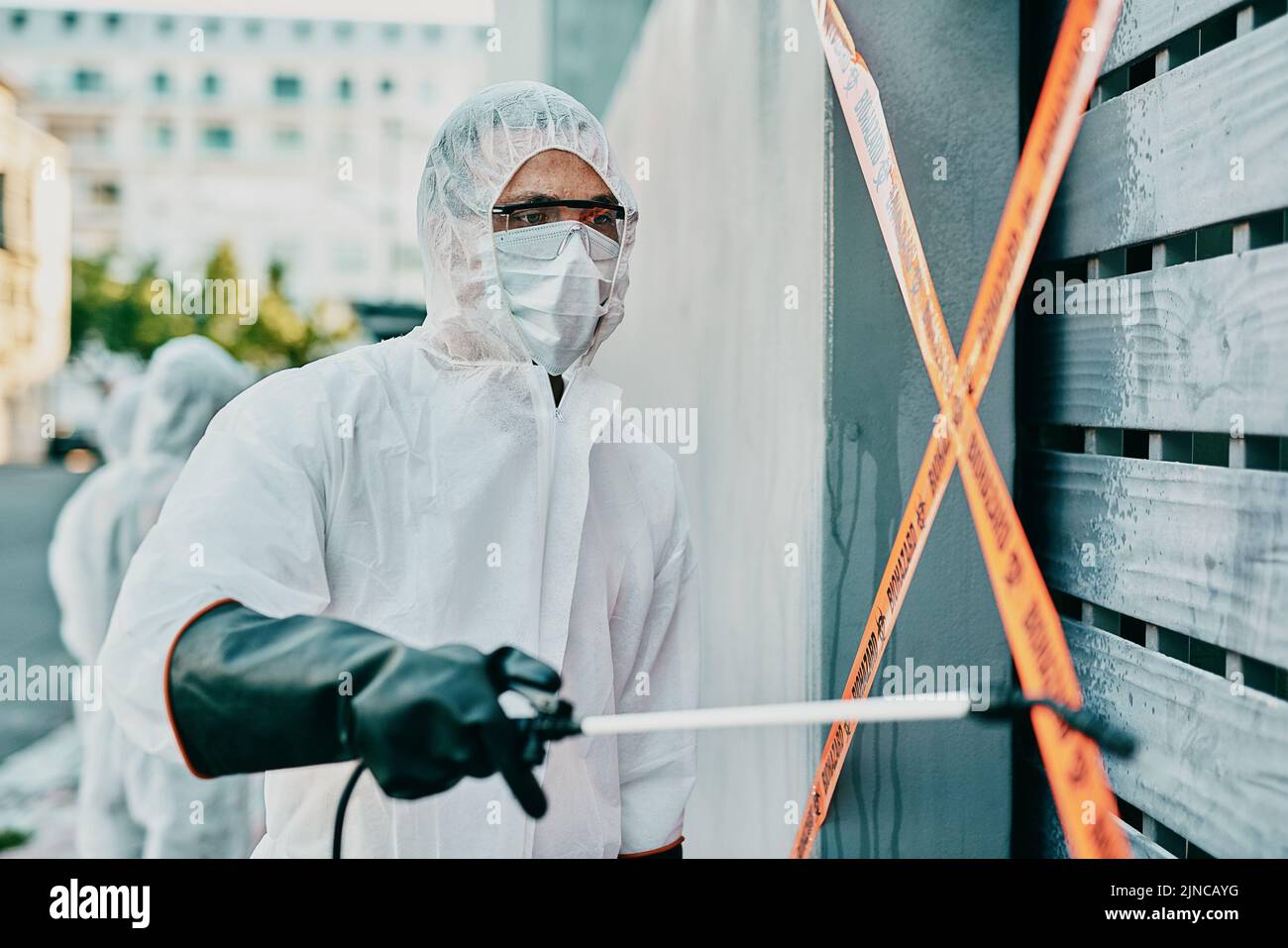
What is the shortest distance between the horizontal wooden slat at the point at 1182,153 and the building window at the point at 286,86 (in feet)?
28.1

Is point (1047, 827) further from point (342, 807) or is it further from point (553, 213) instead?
point (553, 213)

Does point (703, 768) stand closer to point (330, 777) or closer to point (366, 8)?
point (330, 777)

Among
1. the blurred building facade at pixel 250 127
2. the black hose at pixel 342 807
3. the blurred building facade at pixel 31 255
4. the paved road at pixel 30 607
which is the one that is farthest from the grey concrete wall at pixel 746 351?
the paved road at pixel 30 607

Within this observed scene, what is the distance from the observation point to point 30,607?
8516mm

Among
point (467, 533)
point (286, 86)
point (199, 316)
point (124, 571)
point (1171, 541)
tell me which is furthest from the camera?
point (286, 86)

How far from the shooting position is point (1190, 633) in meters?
1.39

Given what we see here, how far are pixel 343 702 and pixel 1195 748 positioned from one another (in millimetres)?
1107

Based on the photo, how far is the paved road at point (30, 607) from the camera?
206 inches

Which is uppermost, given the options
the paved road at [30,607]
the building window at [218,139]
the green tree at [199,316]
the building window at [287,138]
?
the building window at [287,138]

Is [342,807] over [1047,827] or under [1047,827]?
over

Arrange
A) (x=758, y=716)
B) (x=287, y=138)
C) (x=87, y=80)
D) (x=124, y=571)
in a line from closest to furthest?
(x=758, y=716) → (x=124, y=571) → (x=87, y=80) → (x=287, y=138)

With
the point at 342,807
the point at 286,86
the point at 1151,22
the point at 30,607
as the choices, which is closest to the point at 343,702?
the point at 342,807

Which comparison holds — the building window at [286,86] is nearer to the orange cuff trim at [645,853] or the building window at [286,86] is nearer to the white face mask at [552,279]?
the white face mask at [552,279]

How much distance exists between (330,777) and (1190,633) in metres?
1.23
